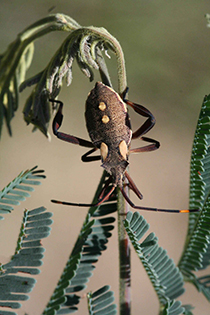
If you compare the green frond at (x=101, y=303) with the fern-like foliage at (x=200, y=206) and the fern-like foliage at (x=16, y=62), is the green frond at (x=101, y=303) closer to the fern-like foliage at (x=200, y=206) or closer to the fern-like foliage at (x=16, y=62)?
the fern-like foliage at (x=200, y=206)

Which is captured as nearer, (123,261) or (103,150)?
(123,261)

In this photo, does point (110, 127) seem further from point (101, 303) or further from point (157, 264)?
point (101, 303)

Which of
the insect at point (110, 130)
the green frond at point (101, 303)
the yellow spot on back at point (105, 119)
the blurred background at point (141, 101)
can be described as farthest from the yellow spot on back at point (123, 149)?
the blurred background at point (141, 101)

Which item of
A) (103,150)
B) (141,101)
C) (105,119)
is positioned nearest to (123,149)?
(103,150)

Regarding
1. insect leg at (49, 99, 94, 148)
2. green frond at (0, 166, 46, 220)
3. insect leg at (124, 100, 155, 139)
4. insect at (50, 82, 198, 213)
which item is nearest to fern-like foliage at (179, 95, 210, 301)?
insect at (50, 82, 198, 213)

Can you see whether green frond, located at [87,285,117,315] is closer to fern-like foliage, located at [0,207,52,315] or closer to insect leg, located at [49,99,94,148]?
fern-like foliage, located at [0,207,52,315]

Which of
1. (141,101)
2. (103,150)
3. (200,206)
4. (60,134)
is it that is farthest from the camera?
(141,101)
